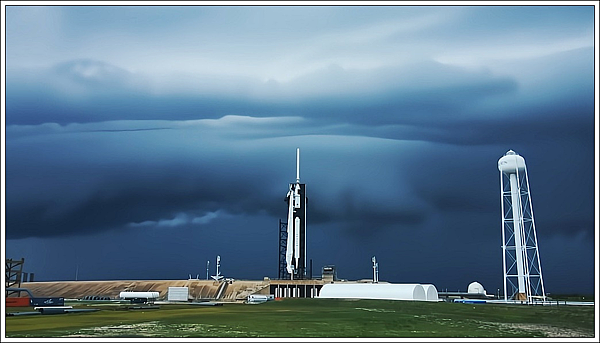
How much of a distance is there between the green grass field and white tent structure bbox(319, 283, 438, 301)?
12493mm

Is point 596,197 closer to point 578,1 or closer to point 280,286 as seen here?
point 578,1

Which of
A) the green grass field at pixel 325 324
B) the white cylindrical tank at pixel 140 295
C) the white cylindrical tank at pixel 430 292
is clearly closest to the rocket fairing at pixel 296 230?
the white cylindrical tank at pixel 140 295

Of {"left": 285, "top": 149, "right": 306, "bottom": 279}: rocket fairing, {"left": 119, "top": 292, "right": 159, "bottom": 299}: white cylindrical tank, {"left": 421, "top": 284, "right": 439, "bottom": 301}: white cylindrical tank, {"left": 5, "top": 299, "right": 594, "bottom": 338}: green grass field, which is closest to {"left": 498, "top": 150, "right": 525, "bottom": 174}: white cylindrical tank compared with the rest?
{"left": 421, "top": 284, "right": 439, "bottom": 301}: white cylindrical tank

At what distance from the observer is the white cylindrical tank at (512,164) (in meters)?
52.0

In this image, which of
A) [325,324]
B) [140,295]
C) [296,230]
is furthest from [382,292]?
[140,295]

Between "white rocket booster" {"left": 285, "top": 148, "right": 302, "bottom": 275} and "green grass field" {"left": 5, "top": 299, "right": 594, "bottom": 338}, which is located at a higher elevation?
"white rocket booster" {"left": 285, "top": 148, "right": 302, "bottom": 275}

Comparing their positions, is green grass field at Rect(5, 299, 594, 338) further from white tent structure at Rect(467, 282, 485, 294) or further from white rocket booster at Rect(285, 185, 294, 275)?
white rocket booster at Rect(285, 185, 294, 275)

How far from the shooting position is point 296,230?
76875 millimetres

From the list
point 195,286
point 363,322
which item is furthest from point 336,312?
point 195,286

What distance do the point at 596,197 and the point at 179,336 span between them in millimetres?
20574

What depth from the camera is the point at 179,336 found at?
84.0 ft

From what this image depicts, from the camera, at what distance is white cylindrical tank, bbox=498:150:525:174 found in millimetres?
51969

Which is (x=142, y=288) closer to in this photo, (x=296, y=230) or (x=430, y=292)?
(x=296, y=230)

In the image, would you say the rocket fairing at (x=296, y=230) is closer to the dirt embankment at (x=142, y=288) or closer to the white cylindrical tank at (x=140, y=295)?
the dirt embankment at (x=142, y=288)
